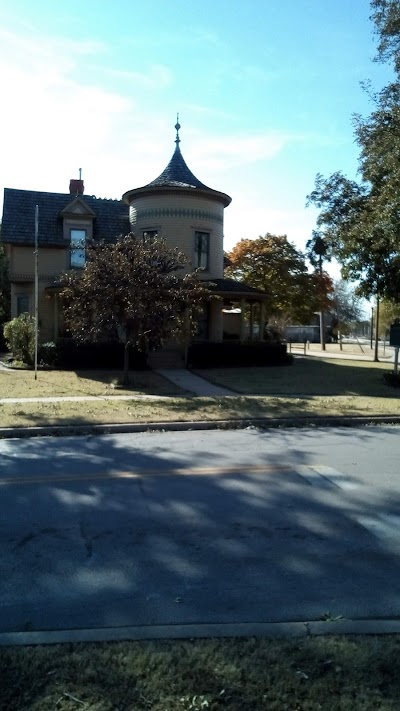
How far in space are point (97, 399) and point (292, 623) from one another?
13.0 m

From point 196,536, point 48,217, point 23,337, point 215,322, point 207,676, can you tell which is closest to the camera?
point 207,676

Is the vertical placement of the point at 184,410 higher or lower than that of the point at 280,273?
lower

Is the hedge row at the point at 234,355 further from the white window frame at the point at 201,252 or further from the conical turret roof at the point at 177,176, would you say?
the conical turret roof at the point at 177,176

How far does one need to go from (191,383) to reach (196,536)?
15296mm

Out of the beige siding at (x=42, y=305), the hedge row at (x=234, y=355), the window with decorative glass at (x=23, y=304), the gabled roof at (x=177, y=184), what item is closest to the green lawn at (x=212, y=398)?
the hedge row at (x=234, y=355)

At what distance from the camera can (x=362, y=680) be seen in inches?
132

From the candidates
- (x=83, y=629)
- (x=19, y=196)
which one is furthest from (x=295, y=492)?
(x=19, y=196)

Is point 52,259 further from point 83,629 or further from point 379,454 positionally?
point 83,629

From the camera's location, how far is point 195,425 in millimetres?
12906

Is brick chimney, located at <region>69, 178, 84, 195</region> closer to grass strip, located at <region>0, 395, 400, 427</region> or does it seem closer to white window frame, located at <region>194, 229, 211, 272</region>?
white window frame, located at <region>194, 229, 211, 272</region>

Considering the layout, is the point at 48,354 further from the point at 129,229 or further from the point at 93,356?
the point at 129,229

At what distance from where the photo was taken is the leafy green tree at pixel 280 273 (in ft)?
121

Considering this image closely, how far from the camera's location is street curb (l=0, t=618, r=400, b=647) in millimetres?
3828

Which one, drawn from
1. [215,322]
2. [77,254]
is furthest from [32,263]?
[215,322]
